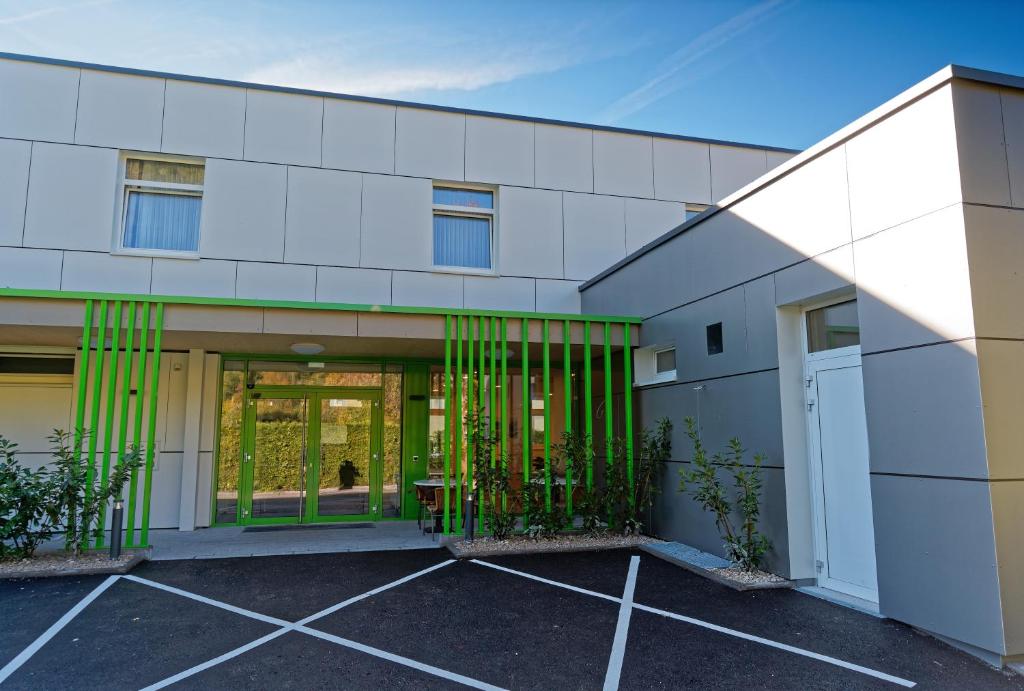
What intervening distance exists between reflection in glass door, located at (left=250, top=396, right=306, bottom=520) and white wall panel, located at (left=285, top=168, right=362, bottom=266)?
232cm

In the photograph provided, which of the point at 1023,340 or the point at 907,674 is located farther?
the point at 1023,340

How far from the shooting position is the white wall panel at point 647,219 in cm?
1104

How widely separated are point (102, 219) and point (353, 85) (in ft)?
13.8

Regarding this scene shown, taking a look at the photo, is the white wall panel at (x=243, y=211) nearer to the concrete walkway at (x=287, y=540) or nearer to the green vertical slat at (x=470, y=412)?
the green vertical slat at (x=470, y=412)

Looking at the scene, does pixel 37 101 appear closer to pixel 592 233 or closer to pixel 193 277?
pixel 193 277

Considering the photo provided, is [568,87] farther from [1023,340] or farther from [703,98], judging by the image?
[1023,340]

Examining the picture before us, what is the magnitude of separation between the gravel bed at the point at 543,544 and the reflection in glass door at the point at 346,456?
113 inches

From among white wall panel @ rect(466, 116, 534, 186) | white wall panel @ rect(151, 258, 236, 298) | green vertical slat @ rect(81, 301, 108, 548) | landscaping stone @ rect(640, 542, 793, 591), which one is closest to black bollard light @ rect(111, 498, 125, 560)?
green vertical slat @ rect(81, 301, 108, 548)

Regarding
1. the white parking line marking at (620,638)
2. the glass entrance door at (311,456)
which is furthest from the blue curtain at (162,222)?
the white parking line marking at (620,638)

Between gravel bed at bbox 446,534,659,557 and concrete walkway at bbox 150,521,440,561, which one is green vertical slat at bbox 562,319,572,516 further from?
concrete walkway at bbox 150,521,440,561

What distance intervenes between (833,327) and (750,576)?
2449 millimetres

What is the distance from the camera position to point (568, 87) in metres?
9.95

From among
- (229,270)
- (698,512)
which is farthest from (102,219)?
(698,512)

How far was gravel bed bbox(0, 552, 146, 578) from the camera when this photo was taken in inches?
247
